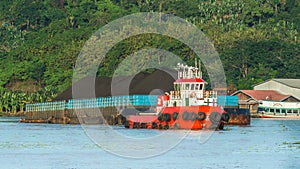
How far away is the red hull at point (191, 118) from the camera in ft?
287

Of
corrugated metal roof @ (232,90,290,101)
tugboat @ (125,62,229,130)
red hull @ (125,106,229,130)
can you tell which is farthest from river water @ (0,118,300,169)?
corrugated metal roof @ (232,90,290,101)

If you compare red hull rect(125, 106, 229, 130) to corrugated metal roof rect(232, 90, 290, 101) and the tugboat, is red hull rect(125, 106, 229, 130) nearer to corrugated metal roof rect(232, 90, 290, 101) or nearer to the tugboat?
the tugboat

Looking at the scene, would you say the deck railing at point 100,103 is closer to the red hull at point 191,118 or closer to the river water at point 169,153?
the red hull at point 191,118

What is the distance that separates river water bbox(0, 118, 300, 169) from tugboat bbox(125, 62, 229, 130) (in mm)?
1995

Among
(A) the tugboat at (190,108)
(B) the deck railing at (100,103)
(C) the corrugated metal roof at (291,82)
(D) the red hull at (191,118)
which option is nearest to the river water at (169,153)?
(D) the red hull at (191,118)

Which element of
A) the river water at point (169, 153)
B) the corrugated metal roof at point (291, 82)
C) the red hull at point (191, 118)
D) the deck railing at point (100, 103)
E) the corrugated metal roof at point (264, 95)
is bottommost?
the river water at point (169, 153)

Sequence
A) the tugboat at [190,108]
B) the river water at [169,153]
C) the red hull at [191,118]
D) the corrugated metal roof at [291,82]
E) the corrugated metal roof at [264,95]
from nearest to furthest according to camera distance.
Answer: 1. the river water at [169,153]
2. the red hull at [191,118]
3. the tugboat at [190,108]
4. the corrugated metal roof at [264,95]
5. the corrugated metal roof at [291,82]

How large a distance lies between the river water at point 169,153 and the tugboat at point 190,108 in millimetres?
1995

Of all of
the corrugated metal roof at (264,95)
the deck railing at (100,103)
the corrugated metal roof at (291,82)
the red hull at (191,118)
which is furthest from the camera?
the corrugated metal roof at (291,82)

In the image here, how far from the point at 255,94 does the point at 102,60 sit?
41.9m

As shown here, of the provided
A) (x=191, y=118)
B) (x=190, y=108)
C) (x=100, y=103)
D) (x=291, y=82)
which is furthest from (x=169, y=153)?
(x=291, y=82)

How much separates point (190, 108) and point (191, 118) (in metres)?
1.18

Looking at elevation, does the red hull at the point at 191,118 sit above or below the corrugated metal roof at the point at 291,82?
below

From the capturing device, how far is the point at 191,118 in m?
88.1
